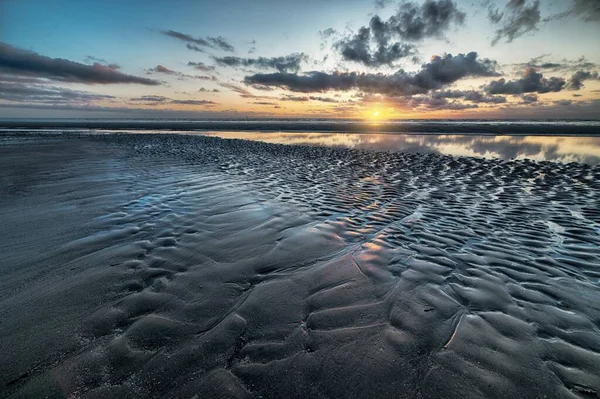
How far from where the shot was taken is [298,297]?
4.10 m

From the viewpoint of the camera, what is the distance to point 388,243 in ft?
19.9

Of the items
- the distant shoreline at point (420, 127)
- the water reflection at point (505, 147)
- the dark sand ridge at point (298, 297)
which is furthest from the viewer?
the distant shoreline at point (420, 127)

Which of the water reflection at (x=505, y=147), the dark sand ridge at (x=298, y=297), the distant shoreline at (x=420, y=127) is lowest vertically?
the dark sand ridge at (x=298, y=297)

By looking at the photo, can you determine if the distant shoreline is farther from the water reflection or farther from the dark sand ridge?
the dark sand ridge

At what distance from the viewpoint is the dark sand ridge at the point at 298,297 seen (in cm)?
272

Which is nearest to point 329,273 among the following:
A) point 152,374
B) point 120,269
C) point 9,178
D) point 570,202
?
point 152,374

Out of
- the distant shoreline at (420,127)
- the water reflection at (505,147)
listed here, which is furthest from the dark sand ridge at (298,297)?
the distant shoreline at (420,127)

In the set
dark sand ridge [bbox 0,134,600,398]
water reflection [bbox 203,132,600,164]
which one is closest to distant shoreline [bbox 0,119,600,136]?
water reflection [bbox 203,132,600,164]

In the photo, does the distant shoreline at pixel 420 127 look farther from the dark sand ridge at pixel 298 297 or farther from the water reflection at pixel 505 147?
the dark sand ridge at pixel 298 297

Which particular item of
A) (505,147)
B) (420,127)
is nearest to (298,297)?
(505,147)

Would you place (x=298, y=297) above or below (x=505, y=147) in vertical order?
below

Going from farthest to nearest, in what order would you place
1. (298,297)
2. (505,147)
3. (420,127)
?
(420,127)
(505,147)
(298,297)

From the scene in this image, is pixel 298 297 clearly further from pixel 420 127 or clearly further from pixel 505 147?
pixel 420 127

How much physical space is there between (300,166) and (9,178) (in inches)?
580
